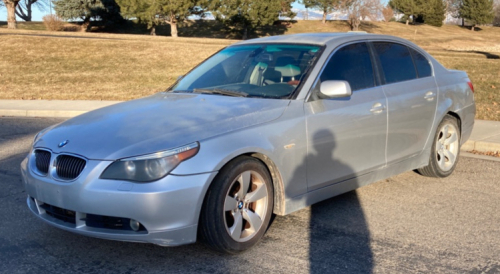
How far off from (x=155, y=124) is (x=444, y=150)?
3874mm

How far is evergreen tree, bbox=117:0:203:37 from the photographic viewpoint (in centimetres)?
5269

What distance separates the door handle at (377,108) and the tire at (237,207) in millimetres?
1484

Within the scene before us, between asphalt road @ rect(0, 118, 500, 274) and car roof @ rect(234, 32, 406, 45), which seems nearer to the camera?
asphalt road @ rect(0, 118, 500, 274)

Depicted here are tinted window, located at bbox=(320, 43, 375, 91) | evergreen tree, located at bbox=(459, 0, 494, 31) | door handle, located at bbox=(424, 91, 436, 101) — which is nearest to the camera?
tinted window, located at bbox=(320, 43, 375, 91)

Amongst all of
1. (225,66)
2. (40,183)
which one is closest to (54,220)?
(40,183)

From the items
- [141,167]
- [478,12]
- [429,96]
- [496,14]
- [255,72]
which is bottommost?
[141,167]

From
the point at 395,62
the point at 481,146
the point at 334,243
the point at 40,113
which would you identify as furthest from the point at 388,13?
the point at 334,243

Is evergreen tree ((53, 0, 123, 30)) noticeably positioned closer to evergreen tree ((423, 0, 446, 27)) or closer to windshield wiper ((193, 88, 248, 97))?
evergreen tree ((423, 0, 446, 27))

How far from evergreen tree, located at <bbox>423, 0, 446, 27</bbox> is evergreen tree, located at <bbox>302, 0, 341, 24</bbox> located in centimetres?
1630

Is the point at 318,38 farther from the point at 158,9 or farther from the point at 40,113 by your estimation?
the point at 158,9

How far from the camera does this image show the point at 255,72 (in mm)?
5480

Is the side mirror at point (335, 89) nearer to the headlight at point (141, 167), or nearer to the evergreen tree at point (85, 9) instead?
the headlight at point (141, 167)

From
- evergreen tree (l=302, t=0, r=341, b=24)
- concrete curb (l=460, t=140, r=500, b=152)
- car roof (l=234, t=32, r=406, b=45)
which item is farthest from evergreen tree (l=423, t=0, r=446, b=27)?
car roof (l=234, t=32, r=406, b=45)

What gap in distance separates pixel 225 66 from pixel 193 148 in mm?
1909
